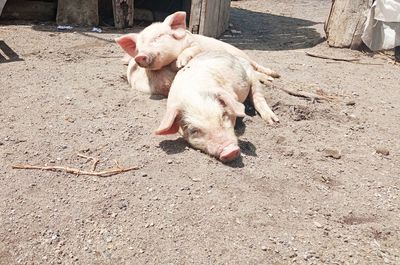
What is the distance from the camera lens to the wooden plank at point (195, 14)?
5852mm

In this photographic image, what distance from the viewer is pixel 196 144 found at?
3.11 m

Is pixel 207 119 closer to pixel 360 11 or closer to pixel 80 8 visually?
pixel 360 11

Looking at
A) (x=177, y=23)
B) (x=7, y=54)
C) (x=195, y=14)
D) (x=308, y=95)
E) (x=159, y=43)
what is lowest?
(x=7, y=54)

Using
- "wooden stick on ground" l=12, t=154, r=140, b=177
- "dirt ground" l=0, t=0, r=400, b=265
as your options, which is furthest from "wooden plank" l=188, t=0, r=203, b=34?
"wooden stick on ground" l=12, t=154, r=140, b=177

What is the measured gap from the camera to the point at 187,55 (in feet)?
13.5

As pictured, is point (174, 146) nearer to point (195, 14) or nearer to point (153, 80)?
point (153, 80)

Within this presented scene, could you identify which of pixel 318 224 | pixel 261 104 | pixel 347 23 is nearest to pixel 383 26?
pixel 347 23

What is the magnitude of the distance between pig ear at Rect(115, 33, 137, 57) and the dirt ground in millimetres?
382

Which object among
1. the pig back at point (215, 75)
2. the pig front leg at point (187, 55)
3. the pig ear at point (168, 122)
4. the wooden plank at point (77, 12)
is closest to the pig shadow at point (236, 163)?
the pig ear at point (168, 122)

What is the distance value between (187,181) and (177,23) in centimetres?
214

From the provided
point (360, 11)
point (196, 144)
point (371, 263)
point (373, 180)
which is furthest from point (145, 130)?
point (360, 11)

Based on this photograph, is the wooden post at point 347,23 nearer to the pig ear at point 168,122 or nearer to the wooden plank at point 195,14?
the wooden plank at point 195,14

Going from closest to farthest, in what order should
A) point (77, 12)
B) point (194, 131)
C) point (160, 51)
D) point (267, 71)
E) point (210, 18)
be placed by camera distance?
point (194, 131) < point (160, 51) < point (267, 71) < point (210, 18) < point (77, 12)

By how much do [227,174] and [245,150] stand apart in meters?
0.41
